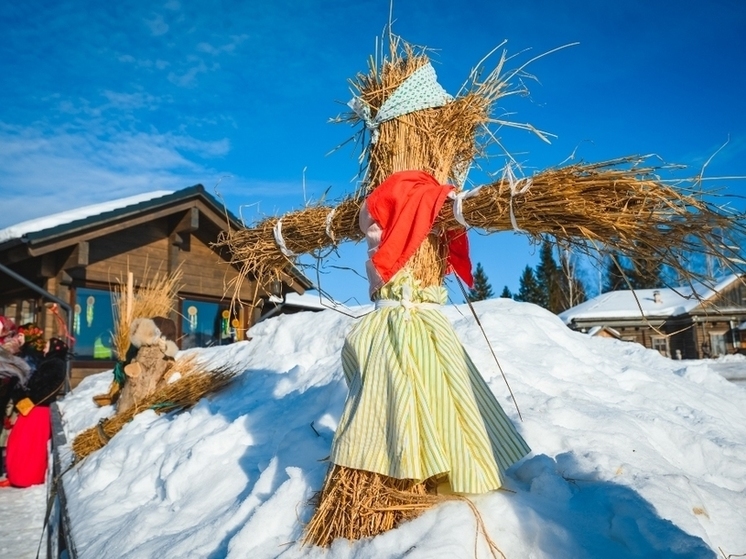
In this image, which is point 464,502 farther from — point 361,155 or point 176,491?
point 176,491

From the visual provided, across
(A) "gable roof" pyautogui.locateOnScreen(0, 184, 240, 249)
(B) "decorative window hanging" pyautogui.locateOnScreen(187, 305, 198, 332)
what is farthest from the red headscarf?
(B) "decorative window hanging" pyautogui.locateOnScreen(187, 305, 198, 332)

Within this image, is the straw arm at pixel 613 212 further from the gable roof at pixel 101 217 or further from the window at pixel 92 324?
the window at pixel 92 324

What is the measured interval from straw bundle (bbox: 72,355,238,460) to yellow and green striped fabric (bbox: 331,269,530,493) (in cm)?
346

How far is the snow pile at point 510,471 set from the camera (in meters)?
2.07

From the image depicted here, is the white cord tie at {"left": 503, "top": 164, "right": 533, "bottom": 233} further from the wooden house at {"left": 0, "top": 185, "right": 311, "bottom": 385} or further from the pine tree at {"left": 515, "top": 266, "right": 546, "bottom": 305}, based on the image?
the pine tree at {"left": 515, "top": 266, "right": 546, "bottom": 305}

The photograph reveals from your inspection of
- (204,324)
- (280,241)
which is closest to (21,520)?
(280,241)

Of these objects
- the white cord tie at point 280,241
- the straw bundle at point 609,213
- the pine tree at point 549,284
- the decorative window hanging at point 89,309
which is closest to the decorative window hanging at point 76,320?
the decorative window hanging at point 89,309

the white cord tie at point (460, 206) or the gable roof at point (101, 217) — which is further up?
the gable roof at point (101, 217)

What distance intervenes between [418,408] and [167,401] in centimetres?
400

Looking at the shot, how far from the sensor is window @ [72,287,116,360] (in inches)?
370

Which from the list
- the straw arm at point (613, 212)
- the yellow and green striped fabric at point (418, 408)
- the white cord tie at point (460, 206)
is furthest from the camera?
the white cord tie at point (460, 206)

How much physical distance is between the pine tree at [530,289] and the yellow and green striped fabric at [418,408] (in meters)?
40.0

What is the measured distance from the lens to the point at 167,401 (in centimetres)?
547

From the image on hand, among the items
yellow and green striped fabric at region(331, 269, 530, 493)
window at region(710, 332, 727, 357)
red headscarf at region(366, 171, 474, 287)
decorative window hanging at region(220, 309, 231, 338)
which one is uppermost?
red headscarf at region(366, 171, 474, 287)
